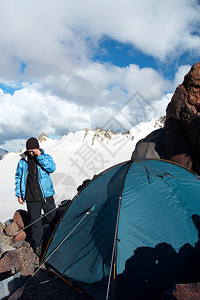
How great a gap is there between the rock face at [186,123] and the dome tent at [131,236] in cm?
409

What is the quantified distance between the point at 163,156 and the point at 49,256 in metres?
7.67

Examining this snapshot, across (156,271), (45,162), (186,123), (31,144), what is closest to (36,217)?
(45,162)

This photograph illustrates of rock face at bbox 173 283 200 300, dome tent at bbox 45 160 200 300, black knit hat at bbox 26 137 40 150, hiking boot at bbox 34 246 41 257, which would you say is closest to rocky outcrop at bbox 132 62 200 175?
dome tent at bbox 45 160 200 300

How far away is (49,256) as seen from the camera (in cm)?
379

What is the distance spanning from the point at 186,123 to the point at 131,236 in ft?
20.4

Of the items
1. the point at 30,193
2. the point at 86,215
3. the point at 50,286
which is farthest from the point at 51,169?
the point at 50,286

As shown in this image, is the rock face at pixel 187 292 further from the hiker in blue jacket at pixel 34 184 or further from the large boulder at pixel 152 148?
the large boulder at pixel 152 148

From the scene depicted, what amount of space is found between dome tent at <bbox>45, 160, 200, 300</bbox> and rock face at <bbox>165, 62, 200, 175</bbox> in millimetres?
4087

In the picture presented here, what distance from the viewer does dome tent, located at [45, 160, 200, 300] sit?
9.82ft

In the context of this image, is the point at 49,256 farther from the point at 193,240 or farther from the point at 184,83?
the point at 184,83

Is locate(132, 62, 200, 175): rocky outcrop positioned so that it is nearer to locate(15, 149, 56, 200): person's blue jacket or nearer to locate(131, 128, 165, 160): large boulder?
locate(131, 128, 165, 160): large boulder

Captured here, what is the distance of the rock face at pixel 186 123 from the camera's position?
303 inches

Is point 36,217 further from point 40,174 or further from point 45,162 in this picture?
point 45,162

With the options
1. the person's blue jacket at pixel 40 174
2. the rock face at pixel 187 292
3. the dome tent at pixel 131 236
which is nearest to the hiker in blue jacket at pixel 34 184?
the person's blue jacket at pixel 40 174
